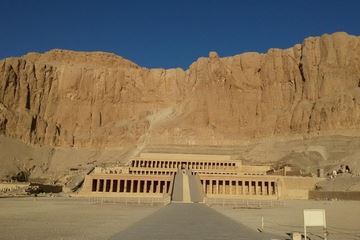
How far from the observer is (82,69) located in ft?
450

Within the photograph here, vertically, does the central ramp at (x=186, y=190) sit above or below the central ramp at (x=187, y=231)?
above

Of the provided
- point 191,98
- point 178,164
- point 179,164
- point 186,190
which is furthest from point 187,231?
point 191,98

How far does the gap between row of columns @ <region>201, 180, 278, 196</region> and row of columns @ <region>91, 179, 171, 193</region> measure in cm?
645

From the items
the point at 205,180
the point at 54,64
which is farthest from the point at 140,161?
the point at 54,64

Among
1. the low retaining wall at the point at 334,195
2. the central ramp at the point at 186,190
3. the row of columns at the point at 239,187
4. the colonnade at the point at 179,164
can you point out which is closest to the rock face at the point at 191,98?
the colonnade at the point at 179,164

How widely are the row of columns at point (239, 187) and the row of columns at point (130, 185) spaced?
645 cm

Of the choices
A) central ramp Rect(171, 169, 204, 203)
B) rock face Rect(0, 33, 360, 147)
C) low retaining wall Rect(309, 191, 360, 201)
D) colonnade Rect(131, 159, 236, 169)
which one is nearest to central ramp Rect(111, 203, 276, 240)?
central ramp Rect(171, 169, 204, 203)

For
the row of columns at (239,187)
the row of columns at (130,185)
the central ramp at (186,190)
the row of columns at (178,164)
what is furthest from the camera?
the row of columns at (178,164)

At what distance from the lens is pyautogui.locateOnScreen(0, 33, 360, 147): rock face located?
109875 mm

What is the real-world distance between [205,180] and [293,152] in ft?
111

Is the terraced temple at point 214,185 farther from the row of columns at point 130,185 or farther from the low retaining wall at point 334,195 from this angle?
the low retaining wall at point 334,195

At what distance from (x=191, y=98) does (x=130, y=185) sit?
6220 centimetres

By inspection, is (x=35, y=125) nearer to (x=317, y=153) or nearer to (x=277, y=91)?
(x=277, y=91)

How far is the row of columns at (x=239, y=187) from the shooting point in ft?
217
